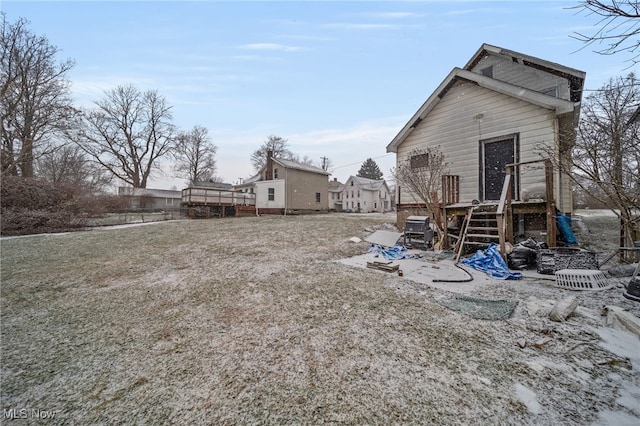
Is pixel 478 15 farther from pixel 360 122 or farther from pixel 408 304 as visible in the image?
pixel 360 122

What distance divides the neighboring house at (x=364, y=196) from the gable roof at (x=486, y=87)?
28.4 metres

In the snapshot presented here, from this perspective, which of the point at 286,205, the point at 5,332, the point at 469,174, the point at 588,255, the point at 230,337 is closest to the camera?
the point at 230,337

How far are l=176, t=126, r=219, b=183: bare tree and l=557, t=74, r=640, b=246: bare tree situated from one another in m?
36.8

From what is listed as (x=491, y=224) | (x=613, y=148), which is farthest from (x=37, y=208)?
(x=613, y=148)

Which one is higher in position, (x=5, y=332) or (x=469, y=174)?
(x=469, y=174)

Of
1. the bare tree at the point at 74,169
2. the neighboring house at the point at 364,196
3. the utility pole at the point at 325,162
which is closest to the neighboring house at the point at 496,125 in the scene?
the bare tree at the point at 74,169

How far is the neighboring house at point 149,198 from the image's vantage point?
2934 cm

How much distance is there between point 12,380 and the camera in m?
1.89

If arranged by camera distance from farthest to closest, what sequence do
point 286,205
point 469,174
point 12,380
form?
point 286,205, point 469,174, point 12,380

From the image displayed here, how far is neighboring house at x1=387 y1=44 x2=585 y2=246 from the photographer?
628 centimetres

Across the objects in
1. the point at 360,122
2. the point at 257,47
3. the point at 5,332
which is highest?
the point at 360,122

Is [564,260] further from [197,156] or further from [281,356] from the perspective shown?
[197,156]

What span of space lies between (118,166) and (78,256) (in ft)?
93.6

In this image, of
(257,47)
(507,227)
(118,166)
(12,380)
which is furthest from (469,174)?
(118,166)
